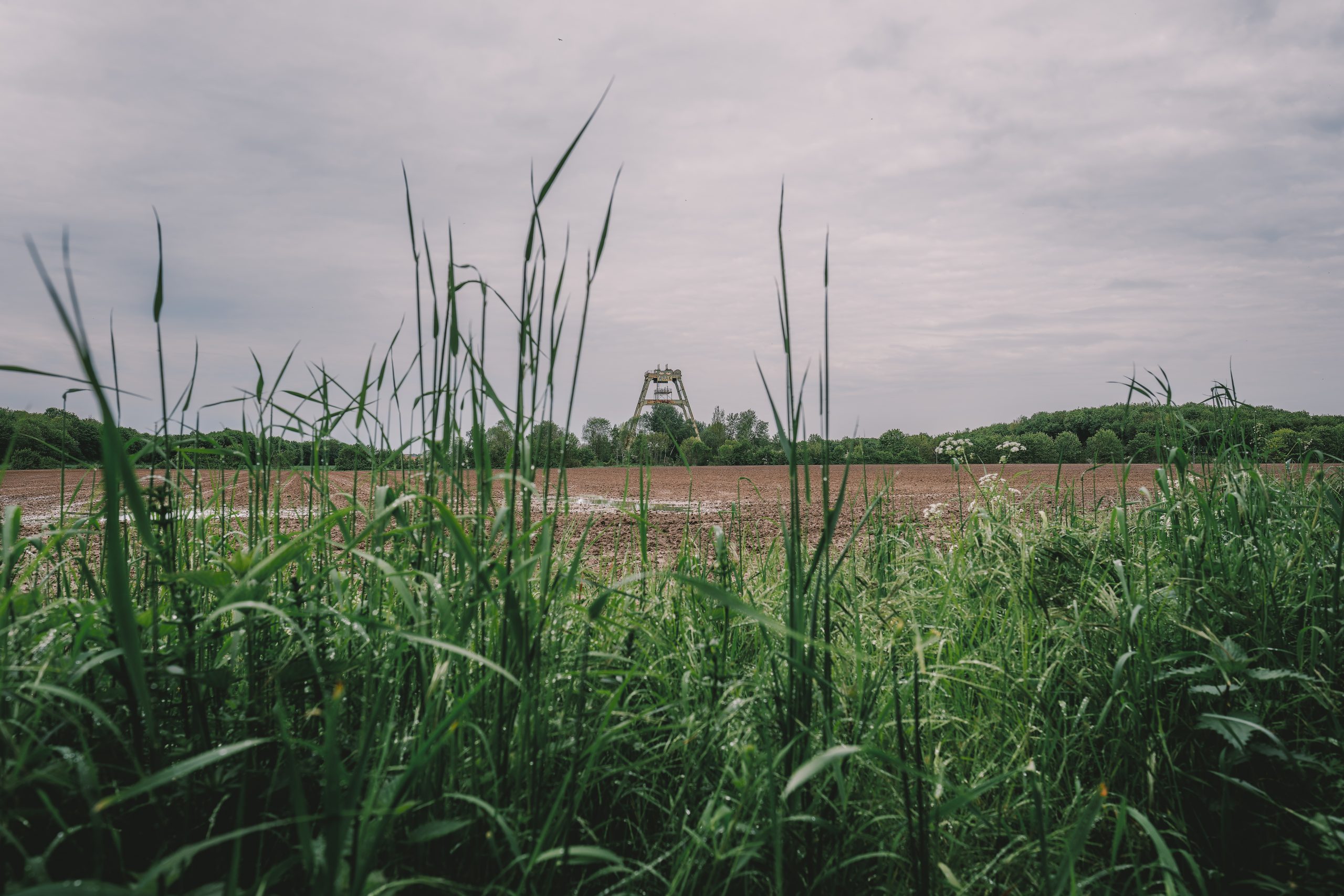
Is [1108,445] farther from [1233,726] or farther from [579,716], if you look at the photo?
[579,716]

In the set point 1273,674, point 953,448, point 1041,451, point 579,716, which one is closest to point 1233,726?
point 1273,674

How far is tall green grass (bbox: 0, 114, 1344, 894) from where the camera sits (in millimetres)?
716

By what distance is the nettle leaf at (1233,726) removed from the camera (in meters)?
1.05

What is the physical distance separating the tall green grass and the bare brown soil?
0.59 feet

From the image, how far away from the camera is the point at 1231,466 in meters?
2.07

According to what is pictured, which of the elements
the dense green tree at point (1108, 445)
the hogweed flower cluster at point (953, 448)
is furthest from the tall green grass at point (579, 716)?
the hogweed flower cluster at point (953, 448)

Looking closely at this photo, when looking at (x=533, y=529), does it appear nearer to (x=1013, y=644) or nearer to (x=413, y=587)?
(x=413, y=587)

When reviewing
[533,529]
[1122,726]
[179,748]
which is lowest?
[1122,726]

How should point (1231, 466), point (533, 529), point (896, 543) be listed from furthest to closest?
point (896, 543)
point (1231, 466)
point (533, 529)

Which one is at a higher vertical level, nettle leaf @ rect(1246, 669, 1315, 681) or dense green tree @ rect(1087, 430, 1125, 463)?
dense green tree @ rect(1087, 430, 1125, 463)

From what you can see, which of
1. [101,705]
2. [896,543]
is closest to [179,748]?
[101,705]

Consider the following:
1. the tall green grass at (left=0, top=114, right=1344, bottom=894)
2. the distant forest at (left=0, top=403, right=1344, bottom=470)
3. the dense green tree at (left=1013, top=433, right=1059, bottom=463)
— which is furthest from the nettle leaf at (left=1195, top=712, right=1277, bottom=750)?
the dense green tree at (left=1013, top=433, right=1059, bottom=463)

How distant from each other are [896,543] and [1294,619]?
1488mm

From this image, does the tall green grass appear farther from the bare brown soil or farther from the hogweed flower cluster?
the hogweed flower cluster
